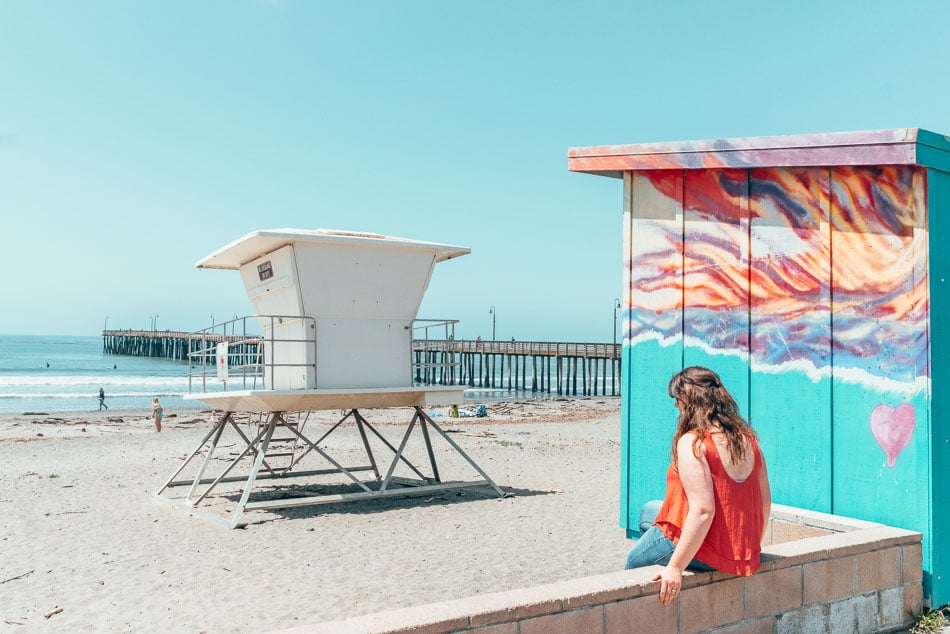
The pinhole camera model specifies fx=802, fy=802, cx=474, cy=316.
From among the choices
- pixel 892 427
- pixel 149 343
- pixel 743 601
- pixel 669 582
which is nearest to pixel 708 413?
pixel 669 582

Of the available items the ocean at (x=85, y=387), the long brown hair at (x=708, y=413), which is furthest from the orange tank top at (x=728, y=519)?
the ocean at (x=85, y=387)

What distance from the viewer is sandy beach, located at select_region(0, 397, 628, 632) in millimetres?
6844

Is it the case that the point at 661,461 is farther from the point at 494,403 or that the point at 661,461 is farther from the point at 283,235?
the point at 494,403

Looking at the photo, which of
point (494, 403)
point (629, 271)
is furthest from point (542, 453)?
point (494, 403)

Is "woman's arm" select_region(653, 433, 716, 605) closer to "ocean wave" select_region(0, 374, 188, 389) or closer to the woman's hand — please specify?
the woman's hand

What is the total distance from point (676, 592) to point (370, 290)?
7.45 meters

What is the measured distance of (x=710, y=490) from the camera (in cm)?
402

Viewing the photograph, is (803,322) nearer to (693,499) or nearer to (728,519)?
(728,519)

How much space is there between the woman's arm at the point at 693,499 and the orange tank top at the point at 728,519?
0.13 meters

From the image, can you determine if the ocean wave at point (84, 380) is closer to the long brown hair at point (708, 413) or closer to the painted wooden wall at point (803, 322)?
the painted wooden wall at point (803, 322)

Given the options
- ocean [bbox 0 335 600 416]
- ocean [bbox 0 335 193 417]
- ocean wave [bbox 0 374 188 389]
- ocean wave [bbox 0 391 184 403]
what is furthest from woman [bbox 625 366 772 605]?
ocean wave [bbox 0 374 188 389]

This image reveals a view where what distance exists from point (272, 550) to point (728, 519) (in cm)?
603

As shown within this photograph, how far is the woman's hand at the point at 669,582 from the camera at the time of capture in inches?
164

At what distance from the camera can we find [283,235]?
1008cm
